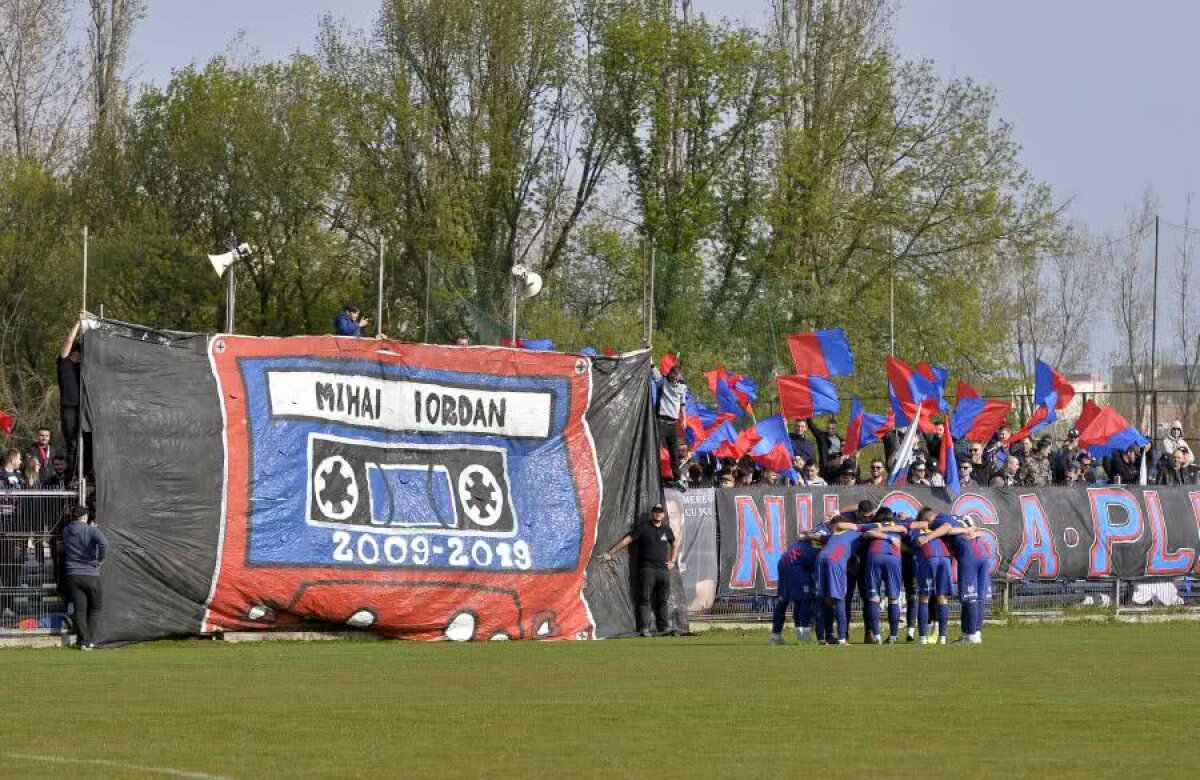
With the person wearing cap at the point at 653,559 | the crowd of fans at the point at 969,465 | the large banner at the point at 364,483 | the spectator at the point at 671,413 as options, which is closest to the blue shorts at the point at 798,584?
the person wearing cap at the point at 653,559

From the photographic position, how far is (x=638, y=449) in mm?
29844

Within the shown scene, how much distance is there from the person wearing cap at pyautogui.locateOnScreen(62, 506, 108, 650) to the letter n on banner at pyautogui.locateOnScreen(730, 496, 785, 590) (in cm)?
1006

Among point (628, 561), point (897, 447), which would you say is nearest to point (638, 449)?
point (628, 561)

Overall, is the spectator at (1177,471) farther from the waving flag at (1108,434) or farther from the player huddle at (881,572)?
the player huddle at (881,572)

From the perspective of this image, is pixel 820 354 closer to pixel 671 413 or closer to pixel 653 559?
pixel 671 413

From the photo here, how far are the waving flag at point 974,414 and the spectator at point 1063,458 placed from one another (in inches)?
48.7

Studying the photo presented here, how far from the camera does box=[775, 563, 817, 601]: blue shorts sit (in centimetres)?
2680

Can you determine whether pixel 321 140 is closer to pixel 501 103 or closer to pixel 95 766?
pixel 501 103

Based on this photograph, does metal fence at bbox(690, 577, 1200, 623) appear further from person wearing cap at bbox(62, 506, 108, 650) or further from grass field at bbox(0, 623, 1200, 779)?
person wearing cap at bbox(62, 506, 108, 650)

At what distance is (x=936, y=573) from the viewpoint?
26953mm

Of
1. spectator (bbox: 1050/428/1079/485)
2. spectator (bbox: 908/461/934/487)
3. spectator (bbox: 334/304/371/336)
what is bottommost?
spectator (bbox: 908/461/934/487)

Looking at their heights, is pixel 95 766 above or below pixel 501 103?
below

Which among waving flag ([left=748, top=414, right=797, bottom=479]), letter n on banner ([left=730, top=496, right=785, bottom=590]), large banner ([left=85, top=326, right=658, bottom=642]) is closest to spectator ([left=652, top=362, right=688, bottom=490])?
→ letter n on banner ([left=730, top=496, right=785, bottom=590])

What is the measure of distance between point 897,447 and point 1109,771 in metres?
24.1
